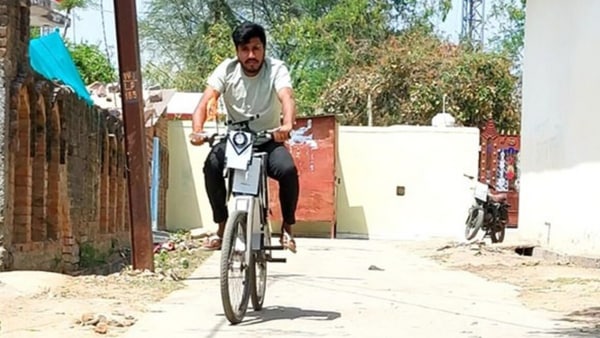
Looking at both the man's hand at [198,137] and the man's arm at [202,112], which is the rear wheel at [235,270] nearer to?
the man's hand at [198,137]

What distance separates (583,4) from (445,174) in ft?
25.5

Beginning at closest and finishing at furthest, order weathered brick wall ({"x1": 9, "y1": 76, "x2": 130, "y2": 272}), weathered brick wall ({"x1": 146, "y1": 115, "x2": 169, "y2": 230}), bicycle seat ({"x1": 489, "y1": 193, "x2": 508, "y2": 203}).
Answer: weathered brick wall ({"x1": 9, "y1": 76, "x2": 130, "y2": 272}) < bicycle seat ({"x1": 489, "y1": 193, "x2": 508, "y2": 203}) < weathered brick wall ({"x1": 146, "y1": 115, "x2": 169, "y2": 230})

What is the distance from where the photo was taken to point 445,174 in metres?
19.2

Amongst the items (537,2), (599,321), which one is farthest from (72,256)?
(537,2)

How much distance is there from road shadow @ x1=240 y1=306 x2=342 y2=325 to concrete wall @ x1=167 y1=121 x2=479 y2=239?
41.8 feet

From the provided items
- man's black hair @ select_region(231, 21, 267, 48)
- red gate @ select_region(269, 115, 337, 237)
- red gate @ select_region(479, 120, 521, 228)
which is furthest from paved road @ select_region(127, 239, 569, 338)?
red gate @ select_region(479, 120, 521, 228)

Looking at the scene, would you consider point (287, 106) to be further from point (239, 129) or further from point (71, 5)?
point (71, 5)

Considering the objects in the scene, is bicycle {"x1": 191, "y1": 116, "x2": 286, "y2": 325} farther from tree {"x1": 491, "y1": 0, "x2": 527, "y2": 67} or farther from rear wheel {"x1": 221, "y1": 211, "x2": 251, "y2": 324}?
tree {"x1": 491, "y1": 0, "x2": 527, "y2": 67}

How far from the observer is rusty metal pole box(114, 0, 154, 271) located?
7973 mm

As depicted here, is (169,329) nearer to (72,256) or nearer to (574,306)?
(574,306)

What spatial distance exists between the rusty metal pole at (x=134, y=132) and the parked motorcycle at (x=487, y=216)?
891 centimetres

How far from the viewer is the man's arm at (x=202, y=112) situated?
19.1 feet

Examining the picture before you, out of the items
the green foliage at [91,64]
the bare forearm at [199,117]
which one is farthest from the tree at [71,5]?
the bare forearm at [199,117]

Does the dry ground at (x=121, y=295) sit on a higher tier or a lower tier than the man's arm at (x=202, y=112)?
lower
